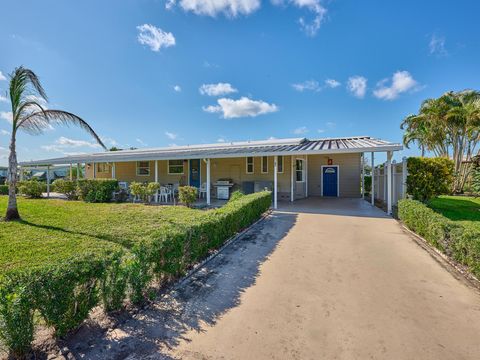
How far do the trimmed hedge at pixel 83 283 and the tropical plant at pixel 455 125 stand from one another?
1974 centimetres

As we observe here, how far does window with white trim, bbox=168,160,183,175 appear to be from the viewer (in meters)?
16.4

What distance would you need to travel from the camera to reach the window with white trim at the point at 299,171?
14.2 m

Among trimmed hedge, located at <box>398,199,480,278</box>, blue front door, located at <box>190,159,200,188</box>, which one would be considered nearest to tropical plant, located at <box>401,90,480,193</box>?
trimmed hedge, located at <box>398,199,480,278</box>

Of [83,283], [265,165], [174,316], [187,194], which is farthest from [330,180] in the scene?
[83,283]

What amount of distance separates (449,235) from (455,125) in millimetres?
18224

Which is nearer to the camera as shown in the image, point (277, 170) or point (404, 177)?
point (404, 177)

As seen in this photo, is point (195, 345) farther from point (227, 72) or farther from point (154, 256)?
point (227, 72)

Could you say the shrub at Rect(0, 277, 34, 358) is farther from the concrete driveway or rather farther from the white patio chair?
the white patio chair

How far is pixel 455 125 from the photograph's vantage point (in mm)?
17797

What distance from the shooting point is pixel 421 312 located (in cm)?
305

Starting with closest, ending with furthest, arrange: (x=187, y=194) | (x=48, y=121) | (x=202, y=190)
→ (x=48, y=121)
(x=187, y=194)
(x=202, y=190)

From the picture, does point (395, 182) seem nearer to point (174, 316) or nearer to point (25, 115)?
point (174, 316)

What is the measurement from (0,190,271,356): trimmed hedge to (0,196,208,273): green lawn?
17.8 inches

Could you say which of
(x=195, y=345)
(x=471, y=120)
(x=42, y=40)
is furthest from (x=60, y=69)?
(x=471, y=120)
